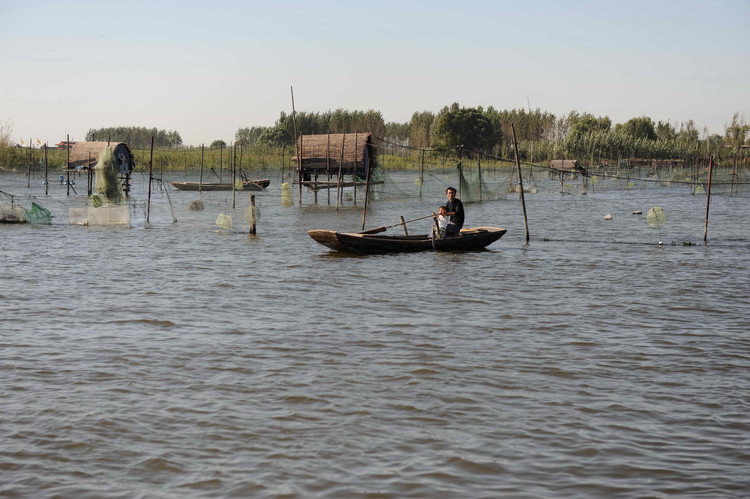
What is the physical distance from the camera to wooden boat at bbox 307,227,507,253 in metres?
16.0

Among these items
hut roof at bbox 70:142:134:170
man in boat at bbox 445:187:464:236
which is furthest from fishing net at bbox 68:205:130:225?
hut roof at bbox 70:142:134:170

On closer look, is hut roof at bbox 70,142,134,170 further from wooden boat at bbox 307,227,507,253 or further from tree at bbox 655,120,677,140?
tree at bbox 655,120,677,140

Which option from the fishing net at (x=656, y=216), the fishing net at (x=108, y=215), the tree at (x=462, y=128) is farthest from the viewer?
the tree at (x=462, y=128)

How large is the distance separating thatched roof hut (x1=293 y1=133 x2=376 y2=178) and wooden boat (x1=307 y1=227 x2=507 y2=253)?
1546 centimetres

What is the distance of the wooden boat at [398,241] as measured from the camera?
16000 mm

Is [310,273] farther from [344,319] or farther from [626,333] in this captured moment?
[626,333]

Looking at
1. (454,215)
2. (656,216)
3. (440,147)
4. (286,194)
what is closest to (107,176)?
(286,194)

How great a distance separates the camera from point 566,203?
1527 inches

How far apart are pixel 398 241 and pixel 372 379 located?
9325 millimetres

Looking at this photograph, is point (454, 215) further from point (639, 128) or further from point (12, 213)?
point (639, 128)

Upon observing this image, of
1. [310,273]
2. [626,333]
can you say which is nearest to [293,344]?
[626,333]

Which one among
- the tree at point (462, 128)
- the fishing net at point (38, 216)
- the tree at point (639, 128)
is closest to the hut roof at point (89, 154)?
the fishing net at point (38, 216)

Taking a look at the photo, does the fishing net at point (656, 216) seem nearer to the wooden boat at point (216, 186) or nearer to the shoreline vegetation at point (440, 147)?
the wooden boat at point (216, 186)

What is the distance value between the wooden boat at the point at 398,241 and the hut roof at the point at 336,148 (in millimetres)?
15536
